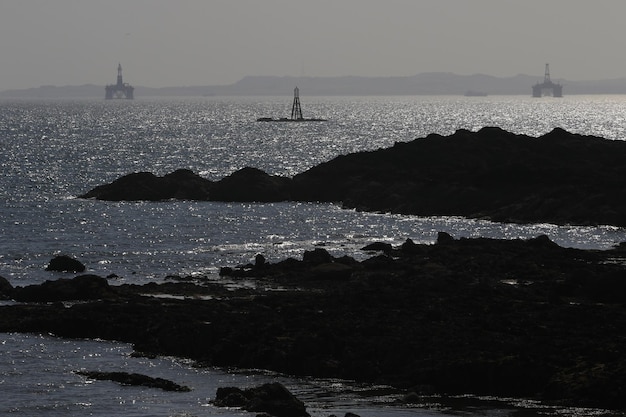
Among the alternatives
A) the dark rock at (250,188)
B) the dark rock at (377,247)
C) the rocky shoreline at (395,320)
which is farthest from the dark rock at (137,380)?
the dark rock at (250,188)

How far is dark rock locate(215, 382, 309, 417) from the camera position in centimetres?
3969

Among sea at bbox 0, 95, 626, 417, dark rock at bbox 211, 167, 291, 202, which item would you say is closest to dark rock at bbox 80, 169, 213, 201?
dark rock at bbox 211, 167, 291, 202

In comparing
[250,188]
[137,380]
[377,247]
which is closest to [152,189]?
[250,188]

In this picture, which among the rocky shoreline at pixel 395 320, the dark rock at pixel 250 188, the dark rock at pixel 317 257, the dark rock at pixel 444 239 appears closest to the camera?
the rocky shoreline at pixel 395 320

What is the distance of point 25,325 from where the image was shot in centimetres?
5412

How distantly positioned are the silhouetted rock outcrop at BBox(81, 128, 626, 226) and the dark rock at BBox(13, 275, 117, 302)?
43534mm

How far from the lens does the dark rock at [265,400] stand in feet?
130

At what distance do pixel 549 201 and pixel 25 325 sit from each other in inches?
2100

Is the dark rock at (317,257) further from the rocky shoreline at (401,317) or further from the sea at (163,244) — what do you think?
the sea at (163,244)

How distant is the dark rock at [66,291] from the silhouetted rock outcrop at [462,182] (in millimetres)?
43534

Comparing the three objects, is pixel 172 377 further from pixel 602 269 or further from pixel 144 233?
pixel 144 233

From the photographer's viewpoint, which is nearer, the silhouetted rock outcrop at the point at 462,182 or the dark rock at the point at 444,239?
the dark rock at the point at 444,239

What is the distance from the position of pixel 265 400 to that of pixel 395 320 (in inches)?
453

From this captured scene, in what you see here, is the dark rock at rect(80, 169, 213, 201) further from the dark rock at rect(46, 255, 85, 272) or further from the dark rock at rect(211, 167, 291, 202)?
the dark rock at rect(46, 255, 85, 272)
